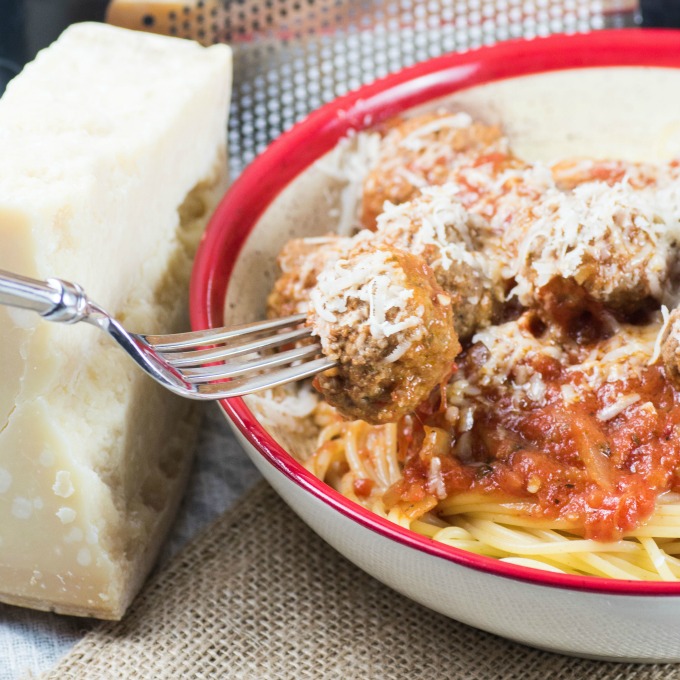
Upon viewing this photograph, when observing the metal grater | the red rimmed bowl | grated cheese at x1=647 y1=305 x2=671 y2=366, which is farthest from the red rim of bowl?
grated cheese at x1=647 y1=305 x2=671 y2=366

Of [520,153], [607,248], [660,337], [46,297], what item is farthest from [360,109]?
[46,297]

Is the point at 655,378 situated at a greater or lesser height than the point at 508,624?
greater

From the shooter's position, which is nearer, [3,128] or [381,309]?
[381,309]

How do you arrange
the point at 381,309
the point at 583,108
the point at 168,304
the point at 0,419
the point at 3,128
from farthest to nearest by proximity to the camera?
the point at 583,108 < the point at 168,304 < the point at 3,128 < the point at 0,419 < the point at 381,309

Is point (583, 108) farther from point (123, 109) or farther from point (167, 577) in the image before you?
point (167, 577)

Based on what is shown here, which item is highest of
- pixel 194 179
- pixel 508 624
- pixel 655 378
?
pixel 194 179

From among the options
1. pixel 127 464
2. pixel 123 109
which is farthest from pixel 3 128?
pixel 127 464

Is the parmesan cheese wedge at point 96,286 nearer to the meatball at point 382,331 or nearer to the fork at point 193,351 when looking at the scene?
the fork at point 193,351

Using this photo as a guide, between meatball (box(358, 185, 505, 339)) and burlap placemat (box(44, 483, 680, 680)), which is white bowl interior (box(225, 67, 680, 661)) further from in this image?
meatball (box(358, 185, 505, 339))
